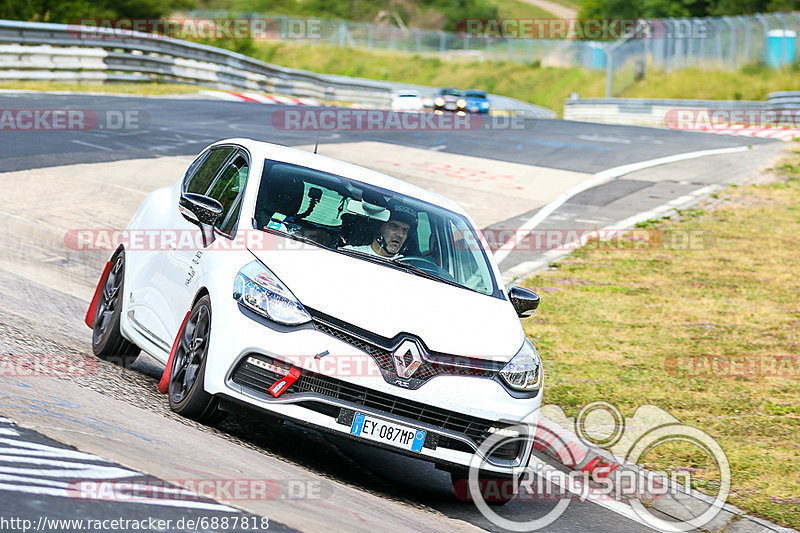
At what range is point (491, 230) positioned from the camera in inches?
622

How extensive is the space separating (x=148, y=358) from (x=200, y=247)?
2273 mm

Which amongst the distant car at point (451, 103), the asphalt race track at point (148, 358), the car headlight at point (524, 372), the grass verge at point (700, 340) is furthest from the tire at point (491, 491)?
the distant car at point (451, 103)

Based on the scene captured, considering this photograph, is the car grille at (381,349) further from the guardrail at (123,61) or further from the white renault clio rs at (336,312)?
the guardrail at (123,61)

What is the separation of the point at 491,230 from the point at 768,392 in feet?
23.0

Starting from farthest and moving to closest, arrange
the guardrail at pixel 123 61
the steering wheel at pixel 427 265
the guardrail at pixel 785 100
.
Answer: the guardrail at pixel 785 100, the guardrail at pixel 123 61, the steering wheel at pixel 427 265

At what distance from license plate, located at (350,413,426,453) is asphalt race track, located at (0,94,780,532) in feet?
1.01

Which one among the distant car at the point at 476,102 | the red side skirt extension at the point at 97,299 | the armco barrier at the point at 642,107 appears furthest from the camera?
the distant car at the point at 476,102

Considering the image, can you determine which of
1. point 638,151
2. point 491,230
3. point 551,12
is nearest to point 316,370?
point 491,230

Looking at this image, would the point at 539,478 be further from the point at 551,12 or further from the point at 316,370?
the point at 551,12

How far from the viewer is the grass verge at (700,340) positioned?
769cm

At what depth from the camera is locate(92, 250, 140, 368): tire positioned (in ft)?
25.4

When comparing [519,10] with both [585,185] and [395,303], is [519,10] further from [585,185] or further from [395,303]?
[395,303]

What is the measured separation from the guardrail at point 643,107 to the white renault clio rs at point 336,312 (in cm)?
3335

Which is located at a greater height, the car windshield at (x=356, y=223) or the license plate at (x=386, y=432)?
the car windshield at (x=356, y=223)
